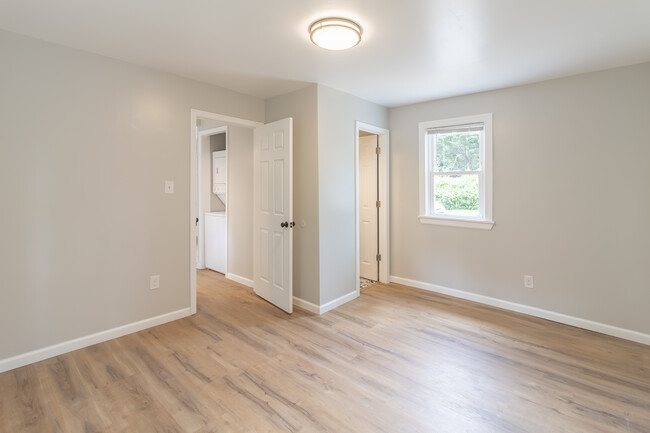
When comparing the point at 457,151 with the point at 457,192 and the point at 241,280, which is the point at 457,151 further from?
the point at 241,280

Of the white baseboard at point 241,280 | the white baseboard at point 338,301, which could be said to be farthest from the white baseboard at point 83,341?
the white baseboard at point 338,301

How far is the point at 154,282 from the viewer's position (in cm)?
304

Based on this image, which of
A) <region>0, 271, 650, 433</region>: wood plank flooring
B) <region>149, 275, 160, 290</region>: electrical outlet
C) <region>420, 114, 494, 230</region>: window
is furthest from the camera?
<region>420, 114, 494, 230</region>: window

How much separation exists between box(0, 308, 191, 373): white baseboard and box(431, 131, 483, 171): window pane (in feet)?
11.3

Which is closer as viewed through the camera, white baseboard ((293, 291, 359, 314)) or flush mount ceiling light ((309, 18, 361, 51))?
flush mount ceiling light ((309, 18, 361, 51))

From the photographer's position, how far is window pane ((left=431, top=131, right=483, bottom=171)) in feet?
12.2

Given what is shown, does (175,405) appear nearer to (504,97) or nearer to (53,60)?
(53,60)

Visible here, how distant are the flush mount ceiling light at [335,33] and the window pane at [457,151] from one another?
7.01ft

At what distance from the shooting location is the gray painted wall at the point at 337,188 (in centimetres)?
341

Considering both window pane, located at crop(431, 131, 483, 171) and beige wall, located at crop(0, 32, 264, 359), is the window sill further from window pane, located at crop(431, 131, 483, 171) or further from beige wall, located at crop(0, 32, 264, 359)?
beige wall, located at crop(0, 32, 264, 359)

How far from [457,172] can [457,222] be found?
24.0 inches

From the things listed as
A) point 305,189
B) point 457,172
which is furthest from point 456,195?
point 305,189

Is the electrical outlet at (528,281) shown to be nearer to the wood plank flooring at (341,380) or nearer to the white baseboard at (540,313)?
the white baseboard at (540,313)

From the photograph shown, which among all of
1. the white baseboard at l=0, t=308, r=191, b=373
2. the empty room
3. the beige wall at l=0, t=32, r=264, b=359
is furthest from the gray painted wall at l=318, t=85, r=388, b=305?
the white baseboard at l=0, t=308, r=191, b=373
